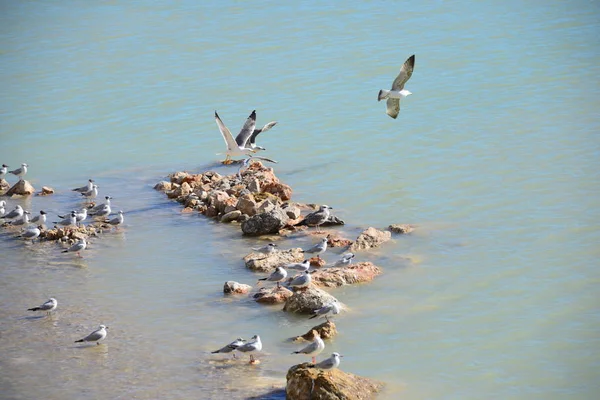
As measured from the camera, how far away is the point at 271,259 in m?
16.2

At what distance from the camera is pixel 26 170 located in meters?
22.5

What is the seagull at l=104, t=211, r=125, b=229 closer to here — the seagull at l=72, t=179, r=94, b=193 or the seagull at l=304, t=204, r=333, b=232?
the seagull at l=72, t=179, r=94, b=193

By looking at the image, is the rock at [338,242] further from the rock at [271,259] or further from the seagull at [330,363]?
the seagull at [330,363]

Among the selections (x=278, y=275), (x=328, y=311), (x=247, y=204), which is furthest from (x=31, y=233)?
(x=328, y=311)

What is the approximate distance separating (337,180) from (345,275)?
6.22m

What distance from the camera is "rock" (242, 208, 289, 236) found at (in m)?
17.9

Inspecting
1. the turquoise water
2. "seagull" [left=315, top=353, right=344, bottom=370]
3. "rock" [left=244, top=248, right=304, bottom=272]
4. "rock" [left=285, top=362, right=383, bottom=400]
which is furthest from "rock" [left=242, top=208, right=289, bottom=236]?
"rock" [left=285, top=362, right=383, bottom=400]

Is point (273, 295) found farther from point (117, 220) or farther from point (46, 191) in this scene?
point (46, 191)

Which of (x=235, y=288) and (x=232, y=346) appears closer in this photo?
(x=232, y=346)

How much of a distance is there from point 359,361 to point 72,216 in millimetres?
7707

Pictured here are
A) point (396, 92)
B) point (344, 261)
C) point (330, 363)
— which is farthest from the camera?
point (396, 92)

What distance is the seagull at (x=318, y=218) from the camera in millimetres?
17984

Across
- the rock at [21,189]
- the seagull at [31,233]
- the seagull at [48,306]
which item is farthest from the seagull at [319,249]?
the rock at [21,189]

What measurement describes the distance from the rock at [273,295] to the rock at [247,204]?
379 centimetres
